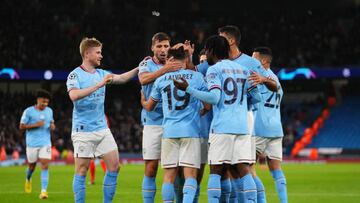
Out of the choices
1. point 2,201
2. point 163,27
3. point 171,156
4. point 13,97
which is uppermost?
point 163,27

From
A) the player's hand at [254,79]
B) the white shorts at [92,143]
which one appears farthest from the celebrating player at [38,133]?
the player's hand at [254,79]

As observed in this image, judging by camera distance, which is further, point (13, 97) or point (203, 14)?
point (203, 14)

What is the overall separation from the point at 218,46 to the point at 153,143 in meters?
1.85

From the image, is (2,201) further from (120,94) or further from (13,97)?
(120,94)

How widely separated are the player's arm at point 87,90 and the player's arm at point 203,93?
135 centimetres

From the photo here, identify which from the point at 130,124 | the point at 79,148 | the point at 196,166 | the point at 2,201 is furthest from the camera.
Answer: the point at 130,124

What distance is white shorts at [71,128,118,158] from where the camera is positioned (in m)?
10.4

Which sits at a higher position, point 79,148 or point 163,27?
point 163,27

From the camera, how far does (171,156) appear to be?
31.0 ft

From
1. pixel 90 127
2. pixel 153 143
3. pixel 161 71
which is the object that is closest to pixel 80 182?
pixel 90 127

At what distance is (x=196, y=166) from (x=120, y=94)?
3479cm

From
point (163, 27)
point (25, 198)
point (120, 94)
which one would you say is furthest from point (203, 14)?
point (25, 198)

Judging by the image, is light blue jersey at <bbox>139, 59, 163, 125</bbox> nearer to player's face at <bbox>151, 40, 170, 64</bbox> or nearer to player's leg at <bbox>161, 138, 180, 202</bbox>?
player's face at <bbox>151, 40, 170, 64</bbox>

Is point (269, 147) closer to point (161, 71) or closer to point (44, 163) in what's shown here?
point (161, 71)
